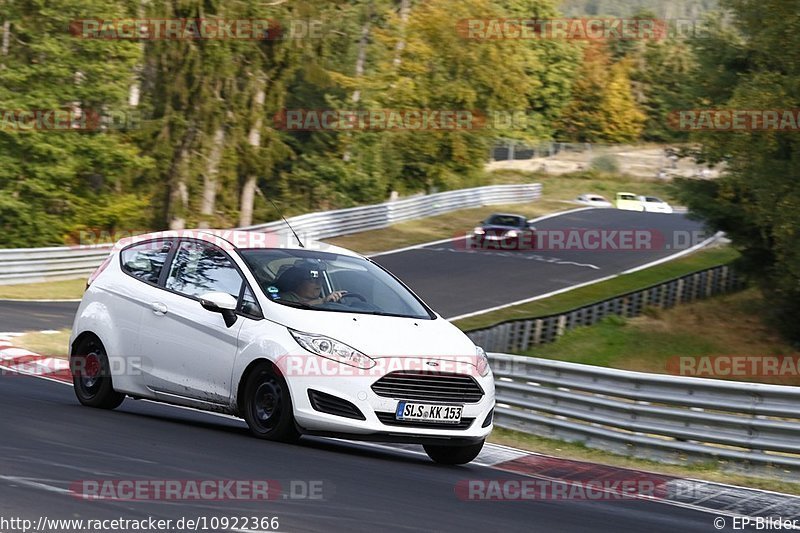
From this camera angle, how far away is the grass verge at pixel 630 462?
36.0ft

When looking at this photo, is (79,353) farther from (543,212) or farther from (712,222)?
(543,212)

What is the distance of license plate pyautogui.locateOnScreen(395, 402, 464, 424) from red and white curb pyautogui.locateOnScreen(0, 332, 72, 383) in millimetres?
6328

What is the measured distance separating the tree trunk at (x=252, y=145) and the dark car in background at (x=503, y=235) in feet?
36.5

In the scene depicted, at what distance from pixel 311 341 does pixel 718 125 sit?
22.8m

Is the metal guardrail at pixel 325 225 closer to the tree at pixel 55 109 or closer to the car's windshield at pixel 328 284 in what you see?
the tree at pixel 55 109

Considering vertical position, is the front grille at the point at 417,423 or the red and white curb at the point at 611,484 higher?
the front grille at the point at 417,423

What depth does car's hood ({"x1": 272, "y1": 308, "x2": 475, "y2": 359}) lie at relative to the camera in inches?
376

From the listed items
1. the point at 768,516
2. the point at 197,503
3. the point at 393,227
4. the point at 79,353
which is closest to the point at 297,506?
the point at 197,503

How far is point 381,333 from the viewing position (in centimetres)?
972

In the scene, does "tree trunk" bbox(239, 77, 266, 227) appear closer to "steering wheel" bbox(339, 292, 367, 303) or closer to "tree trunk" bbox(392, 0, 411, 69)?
"tree trunk" bbox(392, 0, 411, 69)

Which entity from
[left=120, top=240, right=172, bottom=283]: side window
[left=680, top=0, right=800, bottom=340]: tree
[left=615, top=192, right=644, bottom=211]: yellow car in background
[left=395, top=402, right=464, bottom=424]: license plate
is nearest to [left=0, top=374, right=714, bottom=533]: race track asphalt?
[left=395, top=402, right=464, bottom=424]: license plate

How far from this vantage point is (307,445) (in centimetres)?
1004

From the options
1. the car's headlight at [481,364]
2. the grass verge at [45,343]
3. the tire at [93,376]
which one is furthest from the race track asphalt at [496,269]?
the car's headlight at [481,364]

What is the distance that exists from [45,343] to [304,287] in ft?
31.4
